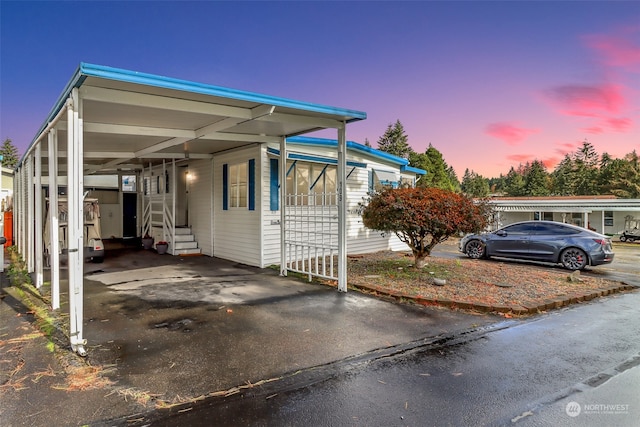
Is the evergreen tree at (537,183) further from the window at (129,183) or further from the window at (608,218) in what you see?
the window at (129,183)

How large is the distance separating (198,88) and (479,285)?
20.1ft

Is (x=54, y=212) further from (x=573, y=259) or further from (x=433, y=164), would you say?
(x=433, y=164)

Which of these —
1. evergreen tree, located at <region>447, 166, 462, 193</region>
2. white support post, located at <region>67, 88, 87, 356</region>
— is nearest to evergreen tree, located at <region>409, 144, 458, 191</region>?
evergreen tree, located at <region>447, 166, 462, 193</region>

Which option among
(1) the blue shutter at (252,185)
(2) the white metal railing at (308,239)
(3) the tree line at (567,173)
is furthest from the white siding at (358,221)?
(3) the tree line at (567,173)

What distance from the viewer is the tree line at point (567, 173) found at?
120 feet

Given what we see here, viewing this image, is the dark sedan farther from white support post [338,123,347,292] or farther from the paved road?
white support post [338,123,347,292]

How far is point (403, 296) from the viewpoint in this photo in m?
6.02

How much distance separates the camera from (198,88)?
4.45 meters

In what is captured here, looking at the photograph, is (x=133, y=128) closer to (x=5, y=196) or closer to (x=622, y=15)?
(x=622, y=15)

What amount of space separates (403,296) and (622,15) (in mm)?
10261

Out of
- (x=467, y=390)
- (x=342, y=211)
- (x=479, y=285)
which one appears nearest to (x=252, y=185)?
(x=342, y=211)

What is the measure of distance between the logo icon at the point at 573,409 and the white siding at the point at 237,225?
23.0 feet

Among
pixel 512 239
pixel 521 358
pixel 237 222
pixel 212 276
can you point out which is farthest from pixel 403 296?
pixel 512 239

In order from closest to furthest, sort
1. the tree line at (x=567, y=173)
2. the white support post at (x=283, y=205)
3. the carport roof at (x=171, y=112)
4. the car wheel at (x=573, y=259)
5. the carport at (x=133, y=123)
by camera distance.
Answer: the carport at (x=133, y=123) → the carport roof at (x=171, y=112) → the white support post at (x=283, y=205) → the car wheel at (x=573, y=259) → the tree line at (x=567, y=173)
